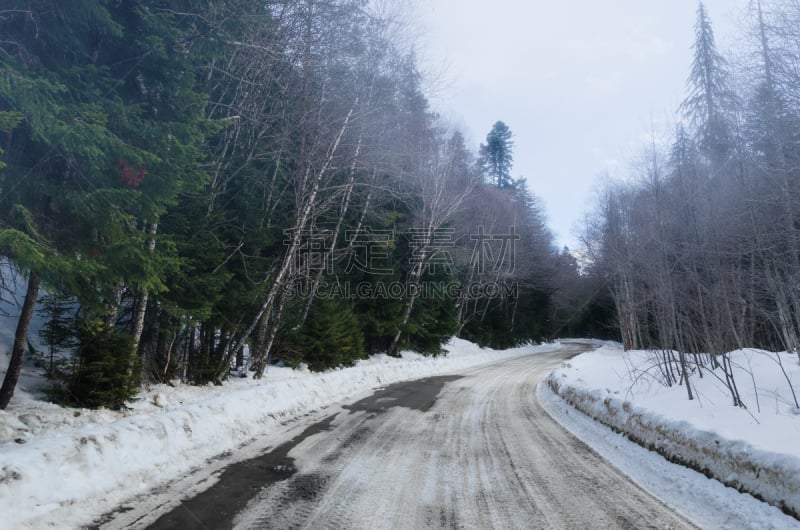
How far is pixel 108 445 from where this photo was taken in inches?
162

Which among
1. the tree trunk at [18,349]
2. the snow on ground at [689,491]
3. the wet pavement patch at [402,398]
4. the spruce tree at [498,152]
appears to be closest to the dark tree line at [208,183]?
the tree trunk at [18,349]

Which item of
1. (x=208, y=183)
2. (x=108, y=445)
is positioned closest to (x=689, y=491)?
(x=108, y=445)

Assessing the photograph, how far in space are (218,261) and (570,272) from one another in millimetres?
52305

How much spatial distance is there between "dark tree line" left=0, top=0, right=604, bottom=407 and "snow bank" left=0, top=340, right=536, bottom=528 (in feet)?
2.23

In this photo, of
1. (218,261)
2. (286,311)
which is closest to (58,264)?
(218,261)

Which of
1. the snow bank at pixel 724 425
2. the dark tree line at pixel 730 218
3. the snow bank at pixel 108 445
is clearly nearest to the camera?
the snow bank at pixel 108 445

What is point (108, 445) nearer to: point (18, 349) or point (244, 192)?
point (18, 349)

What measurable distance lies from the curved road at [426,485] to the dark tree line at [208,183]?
9.04 feet

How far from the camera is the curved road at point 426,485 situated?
3.48 metres

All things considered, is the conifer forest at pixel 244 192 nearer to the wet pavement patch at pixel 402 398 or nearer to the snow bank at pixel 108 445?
the snow bank at pixel 108 445

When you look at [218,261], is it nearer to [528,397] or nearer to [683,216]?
[528,397]

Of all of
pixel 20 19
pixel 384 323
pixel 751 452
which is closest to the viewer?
pixel 751 452

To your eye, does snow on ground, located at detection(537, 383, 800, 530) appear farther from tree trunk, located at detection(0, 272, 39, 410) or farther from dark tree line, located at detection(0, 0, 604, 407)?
tree trunk, located at detection(0, 272, 39, 410)

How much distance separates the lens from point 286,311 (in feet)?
40.4
